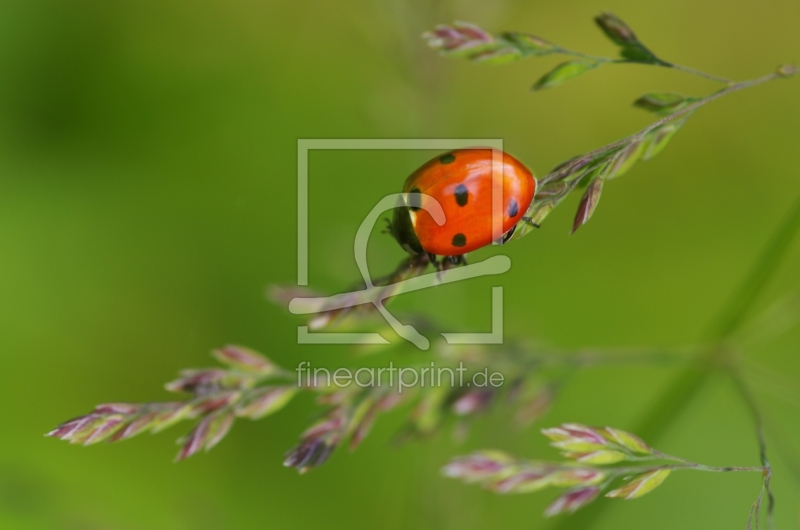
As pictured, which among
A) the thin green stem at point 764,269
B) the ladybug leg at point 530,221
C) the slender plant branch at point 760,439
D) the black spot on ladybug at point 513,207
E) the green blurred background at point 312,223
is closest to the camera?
the slender plant branch at point 760,439

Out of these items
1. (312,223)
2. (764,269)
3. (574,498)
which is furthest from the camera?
(312,223)

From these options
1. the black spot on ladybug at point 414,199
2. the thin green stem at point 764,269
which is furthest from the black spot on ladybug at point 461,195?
the thin green stem at point 764,269

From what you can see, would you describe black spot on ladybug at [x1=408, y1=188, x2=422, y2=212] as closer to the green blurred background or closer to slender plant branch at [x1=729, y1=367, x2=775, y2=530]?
the green blurred background

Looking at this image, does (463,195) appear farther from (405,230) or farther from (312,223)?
(312,223)

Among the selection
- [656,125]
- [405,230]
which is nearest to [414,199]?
[405,230]

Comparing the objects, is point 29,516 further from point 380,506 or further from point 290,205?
point 290,205

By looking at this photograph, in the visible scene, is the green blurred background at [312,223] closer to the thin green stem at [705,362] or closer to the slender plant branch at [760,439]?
the thin green stem at [705,362]

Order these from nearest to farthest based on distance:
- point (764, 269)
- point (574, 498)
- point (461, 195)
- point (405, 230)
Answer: point (574, 498) → point (764, 269) → point (461, 195) → point (405, 230)

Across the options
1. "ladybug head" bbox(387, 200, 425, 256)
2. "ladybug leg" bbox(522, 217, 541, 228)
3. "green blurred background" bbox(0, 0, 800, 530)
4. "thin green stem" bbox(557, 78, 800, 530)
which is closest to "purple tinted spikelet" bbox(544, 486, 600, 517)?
"ladybug leg" bbox(522, 217, 541, 228)
